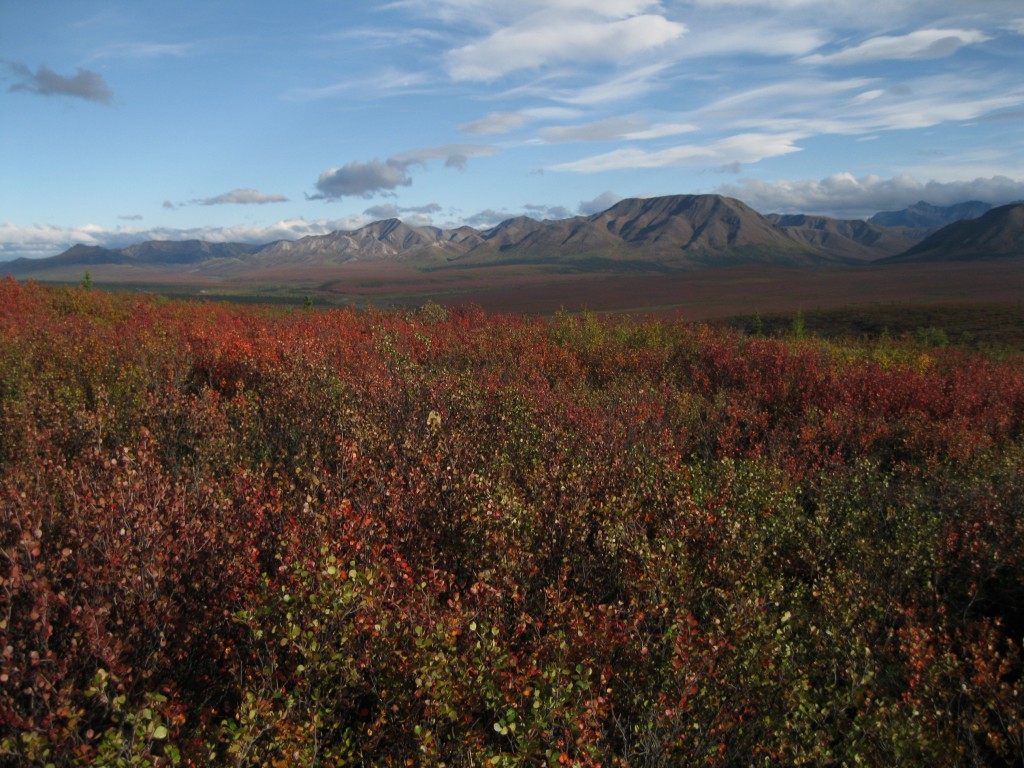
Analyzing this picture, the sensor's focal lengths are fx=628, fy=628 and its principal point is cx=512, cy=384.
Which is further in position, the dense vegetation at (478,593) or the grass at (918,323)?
the grass at (918,323)

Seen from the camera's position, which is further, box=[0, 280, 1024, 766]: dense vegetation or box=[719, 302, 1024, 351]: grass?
box=[719, 302, 1024, 351]: grass

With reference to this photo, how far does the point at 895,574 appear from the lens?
624 cm

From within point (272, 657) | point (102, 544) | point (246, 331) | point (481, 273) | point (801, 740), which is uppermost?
point (481, 273)

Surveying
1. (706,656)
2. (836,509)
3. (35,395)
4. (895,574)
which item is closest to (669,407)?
(836,509)

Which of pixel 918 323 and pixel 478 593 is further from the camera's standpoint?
pixel 918 323

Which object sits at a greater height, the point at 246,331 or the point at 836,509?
the point at 246,331

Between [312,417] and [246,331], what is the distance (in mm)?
11243

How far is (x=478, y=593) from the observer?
14.6 feet

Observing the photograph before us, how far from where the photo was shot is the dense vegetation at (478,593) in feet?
11.7

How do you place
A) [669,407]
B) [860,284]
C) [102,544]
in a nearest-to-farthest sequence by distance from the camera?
[102,544] < [669,407] < [860,284]

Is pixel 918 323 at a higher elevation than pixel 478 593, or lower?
higher

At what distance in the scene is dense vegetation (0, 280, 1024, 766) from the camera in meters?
3.56

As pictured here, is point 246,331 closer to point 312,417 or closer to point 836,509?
point 312,417

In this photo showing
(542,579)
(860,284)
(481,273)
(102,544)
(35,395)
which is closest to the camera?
(102,544)
